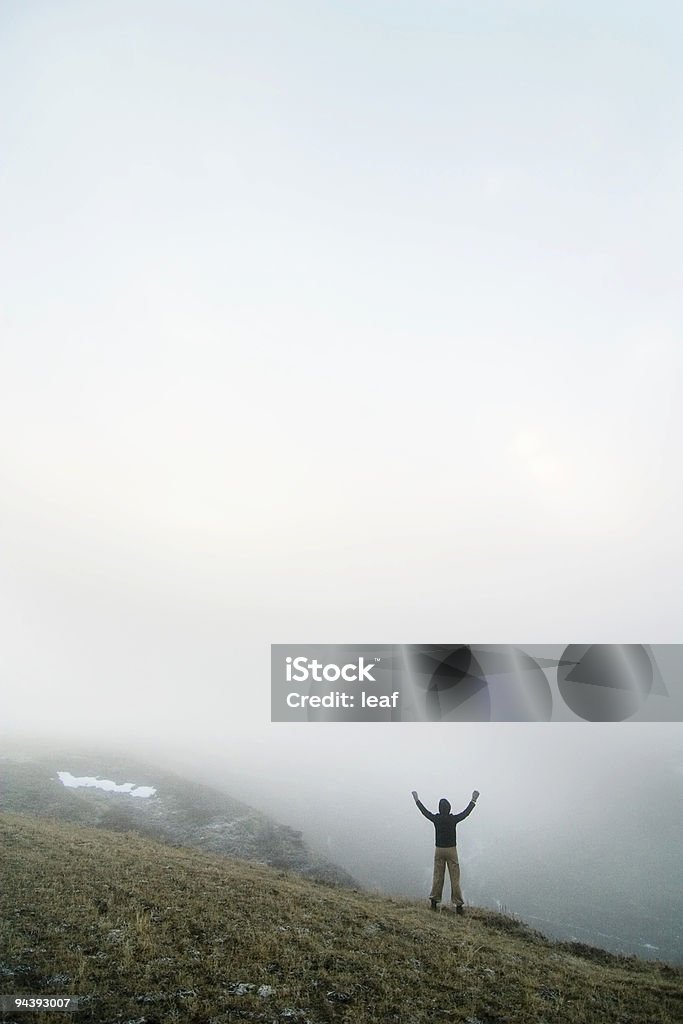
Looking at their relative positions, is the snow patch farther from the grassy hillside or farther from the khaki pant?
the khaki pant

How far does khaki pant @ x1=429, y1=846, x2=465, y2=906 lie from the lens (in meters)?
16.4

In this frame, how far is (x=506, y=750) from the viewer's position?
76125 millimetres

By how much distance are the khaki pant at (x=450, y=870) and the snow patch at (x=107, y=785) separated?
1067 inches

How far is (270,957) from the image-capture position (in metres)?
11.1

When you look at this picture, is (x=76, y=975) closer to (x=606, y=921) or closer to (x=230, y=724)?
(x=606, y=921)

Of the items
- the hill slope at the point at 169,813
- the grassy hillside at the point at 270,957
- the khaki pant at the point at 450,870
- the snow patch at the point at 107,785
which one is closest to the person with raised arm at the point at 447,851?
the khaki pant at the point at 450,870

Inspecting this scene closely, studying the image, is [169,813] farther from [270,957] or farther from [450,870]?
[270,957]

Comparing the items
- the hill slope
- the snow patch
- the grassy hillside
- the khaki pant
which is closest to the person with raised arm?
the khaki pant

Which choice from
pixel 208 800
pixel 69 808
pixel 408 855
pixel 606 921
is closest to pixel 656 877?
pixel 606 921

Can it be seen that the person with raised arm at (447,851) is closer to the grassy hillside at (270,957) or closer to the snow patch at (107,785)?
the grassy hillside at (270,957)

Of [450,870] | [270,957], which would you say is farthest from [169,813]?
[270,957]

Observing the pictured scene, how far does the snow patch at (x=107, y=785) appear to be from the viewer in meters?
36.0

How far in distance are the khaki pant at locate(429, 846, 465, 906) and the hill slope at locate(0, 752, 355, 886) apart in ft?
21.9

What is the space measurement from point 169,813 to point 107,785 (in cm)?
919
